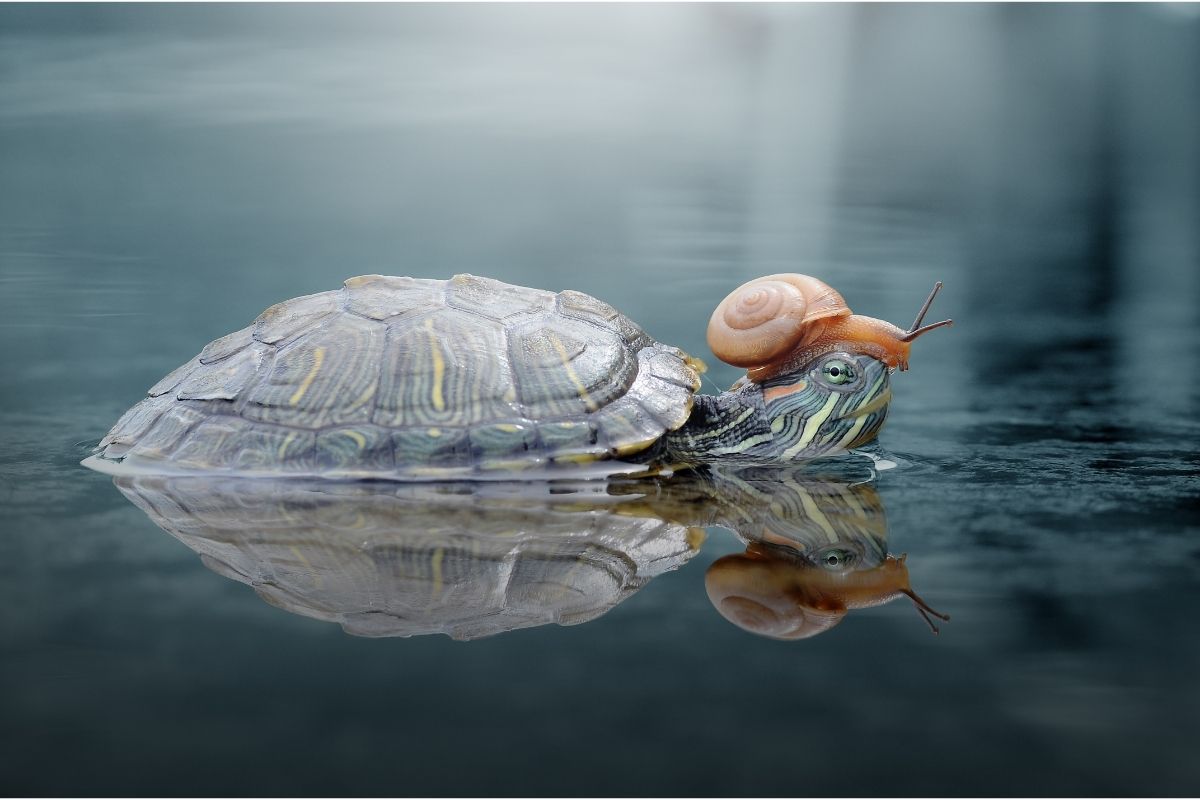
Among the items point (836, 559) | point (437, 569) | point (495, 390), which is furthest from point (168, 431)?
point (836, 559)

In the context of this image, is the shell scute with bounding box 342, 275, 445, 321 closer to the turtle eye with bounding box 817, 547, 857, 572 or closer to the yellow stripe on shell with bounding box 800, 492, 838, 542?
the yellow stripe on shell with bounding box 800, 492, 838, 542

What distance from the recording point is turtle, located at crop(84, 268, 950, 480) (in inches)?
124

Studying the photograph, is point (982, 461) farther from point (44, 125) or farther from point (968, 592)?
point (44, 125)

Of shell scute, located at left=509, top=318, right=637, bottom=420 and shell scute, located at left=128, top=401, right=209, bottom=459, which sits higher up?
shell scute, located at left=509, top=318, right=637, bottom=420

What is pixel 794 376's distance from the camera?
358 cm

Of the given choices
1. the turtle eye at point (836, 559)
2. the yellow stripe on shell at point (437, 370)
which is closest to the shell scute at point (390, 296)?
the yellow stripe on shell at point (437, 370)

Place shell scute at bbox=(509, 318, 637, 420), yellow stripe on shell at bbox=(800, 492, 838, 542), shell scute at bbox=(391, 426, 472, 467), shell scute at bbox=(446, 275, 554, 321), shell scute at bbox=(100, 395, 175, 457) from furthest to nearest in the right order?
shell scute at bbox=(446, 275, 554, 321) → shell scute at bbox=(100, 395, 175, 457) → shell scute at bbox=(509, 318, 637, 420) → shell scute at bbox=(391, 426, 472, 467) → yellow stripe on shell at bbox=(800, 492, 838, 542)

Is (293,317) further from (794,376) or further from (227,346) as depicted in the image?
(794,376)

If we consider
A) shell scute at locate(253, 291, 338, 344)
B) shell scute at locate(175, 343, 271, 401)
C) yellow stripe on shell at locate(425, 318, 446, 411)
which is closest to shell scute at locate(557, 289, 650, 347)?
yellow stripe on shell at locate(425, 318, 446, 411)

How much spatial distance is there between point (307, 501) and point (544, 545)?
88 cm

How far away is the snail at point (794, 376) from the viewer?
3490 mm

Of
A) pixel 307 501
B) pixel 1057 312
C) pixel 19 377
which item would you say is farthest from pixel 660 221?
pixel 307 501

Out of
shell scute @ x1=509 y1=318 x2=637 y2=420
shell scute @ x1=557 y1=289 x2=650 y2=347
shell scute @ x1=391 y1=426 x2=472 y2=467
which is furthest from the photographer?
shell scute @ x1=557 y1=289 x2=650 y2=347

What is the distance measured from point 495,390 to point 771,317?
3.58 ft
